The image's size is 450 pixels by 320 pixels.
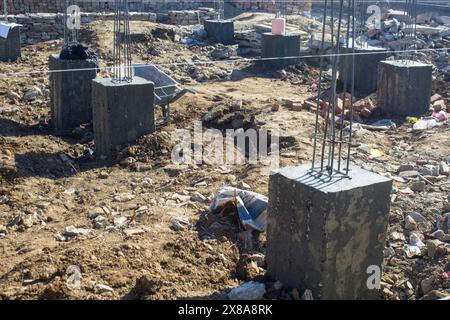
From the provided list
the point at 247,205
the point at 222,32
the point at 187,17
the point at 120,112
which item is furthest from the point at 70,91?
the point at 187,17

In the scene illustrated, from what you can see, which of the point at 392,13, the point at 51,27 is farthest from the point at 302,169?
→ the point at 392,13

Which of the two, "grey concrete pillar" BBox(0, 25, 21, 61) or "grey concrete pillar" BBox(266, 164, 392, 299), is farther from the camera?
"grey concrete pillar" BBox(0, 25, 21, 61)

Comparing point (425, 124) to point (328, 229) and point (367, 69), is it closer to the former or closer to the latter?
point (367, 69)

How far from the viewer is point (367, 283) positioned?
411 centimetres

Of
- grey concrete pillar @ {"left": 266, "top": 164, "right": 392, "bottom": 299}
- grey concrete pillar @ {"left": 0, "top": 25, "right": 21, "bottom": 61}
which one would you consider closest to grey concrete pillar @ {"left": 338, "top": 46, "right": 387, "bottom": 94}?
grey concrete pillar @ {"left": 0, "top": 25, "right": 21, "bottom": 61}

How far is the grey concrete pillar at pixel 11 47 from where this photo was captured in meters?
13.3

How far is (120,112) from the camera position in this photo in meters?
7.65

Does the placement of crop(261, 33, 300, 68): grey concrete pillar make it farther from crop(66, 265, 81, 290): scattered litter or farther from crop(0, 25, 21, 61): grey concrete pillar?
crop(66, 265, 81, 290): scattered litter

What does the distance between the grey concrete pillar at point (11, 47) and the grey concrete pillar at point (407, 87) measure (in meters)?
8.10

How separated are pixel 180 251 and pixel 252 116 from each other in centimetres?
457

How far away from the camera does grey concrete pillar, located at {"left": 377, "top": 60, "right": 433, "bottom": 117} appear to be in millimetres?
10125

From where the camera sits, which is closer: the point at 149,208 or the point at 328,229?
the point at 328,229

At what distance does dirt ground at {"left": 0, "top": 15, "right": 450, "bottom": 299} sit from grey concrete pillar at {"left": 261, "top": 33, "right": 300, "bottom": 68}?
4.04 m

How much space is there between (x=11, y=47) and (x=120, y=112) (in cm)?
701
